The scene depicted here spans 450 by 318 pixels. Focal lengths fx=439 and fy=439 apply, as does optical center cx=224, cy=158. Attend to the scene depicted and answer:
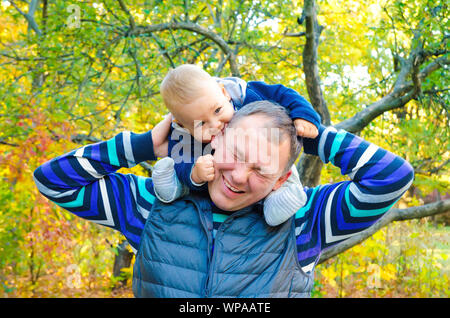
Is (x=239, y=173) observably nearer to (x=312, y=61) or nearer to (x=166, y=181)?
(x=166, y=181)

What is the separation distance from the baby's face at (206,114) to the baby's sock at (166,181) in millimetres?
170

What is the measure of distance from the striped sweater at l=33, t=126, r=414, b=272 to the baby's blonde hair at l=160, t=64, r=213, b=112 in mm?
171

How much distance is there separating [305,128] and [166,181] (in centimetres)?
51

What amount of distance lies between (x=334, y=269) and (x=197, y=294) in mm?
4073

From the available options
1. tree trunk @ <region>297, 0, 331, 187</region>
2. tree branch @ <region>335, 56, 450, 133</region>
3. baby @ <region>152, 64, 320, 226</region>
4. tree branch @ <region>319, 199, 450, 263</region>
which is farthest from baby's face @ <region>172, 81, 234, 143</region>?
tree branch @ <region>319, 199, 450, 263</region>

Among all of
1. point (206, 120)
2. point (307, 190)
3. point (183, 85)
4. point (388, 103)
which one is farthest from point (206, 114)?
point (388, 103)

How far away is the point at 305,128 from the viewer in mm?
1479

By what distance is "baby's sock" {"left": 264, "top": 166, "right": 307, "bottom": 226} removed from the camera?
1440mm

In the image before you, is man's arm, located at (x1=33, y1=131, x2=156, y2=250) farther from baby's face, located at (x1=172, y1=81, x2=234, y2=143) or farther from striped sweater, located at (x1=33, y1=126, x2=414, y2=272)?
baby's face, located at (x1=172, y1=81, x2=234, y2=143)

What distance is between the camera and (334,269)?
17.0ft

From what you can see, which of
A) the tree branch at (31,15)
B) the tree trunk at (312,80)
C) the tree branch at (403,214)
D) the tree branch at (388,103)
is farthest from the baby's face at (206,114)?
the tree branch at (31,15)
